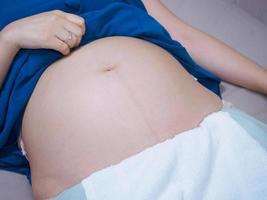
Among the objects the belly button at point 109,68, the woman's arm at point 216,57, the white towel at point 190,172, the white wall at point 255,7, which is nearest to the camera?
the white towel at point 190,172

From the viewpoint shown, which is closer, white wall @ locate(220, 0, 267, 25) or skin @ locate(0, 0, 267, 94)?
skin @ locate(0, 0, 267, 94)

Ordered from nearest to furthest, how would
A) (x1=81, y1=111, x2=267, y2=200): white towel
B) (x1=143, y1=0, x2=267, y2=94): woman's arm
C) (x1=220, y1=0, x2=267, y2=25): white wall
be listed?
(x1=81, y1=111, x2=267, y2=200): white towel → (x1=143, y1=0, x2=267, y2=94): woman's arm → (x1=220, y1=0, x2=267, y2=25): white wall

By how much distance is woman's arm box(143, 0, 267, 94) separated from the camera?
3.13ft

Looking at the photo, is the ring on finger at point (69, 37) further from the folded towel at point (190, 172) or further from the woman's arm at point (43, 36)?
the folded towel at point (190, 172)

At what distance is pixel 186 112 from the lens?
0.77 metres

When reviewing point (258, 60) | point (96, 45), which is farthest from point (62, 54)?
point (258, 60)

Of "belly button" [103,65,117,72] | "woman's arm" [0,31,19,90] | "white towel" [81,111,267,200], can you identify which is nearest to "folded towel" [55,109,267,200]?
"white towel" [81,111,267,200]

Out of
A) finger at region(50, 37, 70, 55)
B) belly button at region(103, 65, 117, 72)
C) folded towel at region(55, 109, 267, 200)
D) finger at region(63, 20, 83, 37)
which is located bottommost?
folded towel at region(55, 109, 267, 200)

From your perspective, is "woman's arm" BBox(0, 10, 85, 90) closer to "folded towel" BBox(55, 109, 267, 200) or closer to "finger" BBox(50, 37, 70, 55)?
"finger" BBox(50, 37, 70, 55)

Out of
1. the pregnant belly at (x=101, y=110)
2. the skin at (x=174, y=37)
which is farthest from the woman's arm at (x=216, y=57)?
the pregnant belly at (x=101, y=110)

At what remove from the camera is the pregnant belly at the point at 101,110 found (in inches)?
28.8

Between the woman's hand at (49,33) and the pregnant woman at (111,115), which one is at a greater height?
the woman's hand at (49,33)

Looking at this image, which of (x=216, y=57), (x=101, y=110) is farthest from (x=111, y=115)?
(x=216, y=57)

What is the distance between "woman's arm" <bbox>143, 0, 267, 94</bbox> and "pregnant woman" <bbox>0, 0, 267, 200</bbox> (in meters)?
0.07
